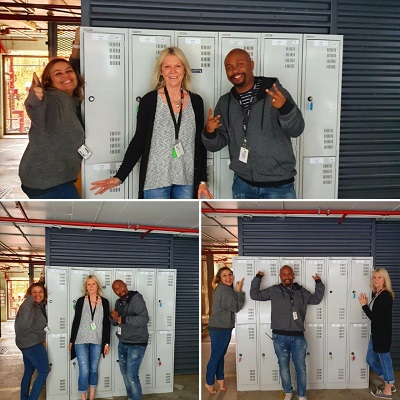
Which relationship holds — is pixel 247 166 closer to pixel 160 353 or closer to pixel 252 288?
pixel 252 288

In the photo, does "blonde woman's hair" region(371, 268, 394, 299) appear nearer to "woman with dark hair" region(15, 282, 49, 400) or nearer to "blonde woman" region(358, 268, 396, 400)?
"blonde woman" region(358, 268, 396, 400)

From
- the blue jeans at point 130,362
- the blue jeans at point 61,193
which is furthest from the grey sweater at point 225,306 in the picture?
the blue jeans at point 61,193

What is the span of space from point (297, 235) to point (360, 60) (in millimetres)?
1574

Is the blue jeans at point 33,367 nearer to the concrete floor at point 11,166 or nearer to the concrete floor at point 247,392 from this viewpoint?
the concrete floor at point 247,392

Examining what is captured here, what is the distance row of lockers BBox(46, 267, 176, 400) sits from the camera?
3578 millimetres

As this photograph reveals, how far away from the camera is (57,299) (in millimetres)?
3576

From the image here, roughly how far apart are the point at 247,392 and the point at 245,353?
0.30 meters

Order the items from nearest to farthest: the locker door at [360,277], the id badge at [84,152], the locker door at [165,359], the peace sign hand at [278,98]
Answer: the peace sign hand at [278,98], the locker door at [165,359], the id badge at [84,152], the locker door at [360,277]

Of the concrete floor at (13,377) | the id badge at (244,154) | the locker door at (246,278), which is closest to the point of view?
the concrete floor at (13,377)

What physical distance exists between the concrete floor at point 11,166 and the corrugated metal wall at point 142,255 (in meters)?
3.30

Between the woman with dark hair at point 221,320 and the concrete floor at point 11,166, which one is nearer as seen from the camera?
the woman with dark hair at point 221,320

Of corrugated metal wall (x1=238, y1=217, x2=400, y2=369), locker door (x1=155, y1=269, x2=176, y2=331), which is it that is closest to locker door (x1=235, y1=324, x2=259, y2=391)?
corrugated metal wall (x1=238, y1=217, x2=400, y2=369)

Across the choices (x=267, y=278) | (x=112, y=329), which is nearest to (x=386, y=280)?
(x=267, y=278)

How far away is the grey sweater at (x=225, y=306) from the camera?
3924 millimetres
